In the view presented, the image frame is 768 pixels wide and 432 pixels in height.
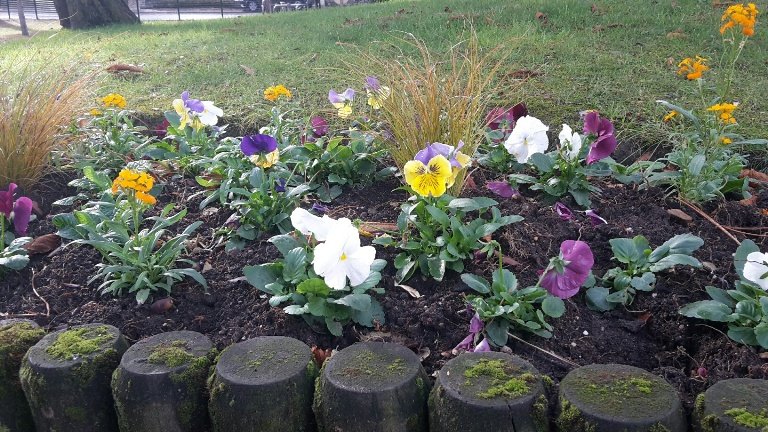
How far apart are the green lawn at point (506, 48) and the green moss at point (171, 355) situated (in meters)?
1.57

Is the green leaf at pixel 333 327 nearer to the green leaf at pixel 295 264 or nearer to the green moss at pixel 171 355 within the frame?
the green leaf at pixel 295 264

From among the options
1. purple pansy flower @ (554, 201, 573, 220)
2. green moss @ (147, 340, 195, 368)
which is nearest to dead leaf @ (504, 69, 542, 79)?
purple pansy flower @ (554, 201, 573, 220)

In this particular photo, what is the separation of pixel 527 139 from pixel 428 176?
67 centimetres

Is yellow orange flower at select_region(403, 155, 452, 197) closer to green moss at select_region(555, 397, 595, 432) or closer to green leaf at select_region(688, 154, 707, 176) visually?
green moss at select_region(555, 397, 595, 432)

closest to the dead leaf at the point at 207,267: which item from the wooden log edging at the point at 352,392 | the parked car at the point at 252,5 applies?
the wooden log edging at the point at 352,392

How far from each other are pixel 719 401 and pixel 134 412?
1.38m

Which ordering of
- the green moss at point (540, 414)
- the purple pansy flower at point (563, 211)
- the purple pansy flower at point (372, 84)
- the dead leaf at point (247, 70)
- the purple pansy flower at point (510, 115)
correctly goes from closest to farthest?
the green moss at point (540, 414), the purple pansy flower at point (563, 211), the purple pansy flower at point (372, 84), the purple pansy flower at point (510, 115), the dead leaf at point (247, 70)

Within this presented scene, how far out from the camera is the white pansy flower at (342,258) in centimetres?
183

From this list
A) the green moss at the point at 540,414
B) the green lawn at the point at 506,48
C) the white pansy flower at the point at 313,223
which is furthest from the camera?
the green lawn at the point at 506,48

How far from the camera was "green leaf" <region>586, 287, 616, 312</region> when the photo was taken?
2.03 m

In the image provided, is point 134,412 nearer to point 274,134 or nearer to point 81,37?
point 274,134

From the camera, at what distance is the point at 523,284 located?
210 centimetres

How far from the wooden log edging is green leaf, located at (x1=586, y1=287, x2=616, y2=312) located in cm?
48

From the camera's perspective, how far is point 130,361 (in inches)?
68.2
